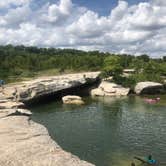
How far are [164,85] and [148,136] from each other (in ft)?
174

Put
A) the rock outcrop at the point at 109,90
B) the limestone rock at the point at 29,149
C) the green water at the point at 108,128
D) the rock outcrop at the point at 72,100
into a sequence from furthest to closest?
the rock outcrop at the point at 109,90 → the rock outcrop at the point at 72,100 → the green water at the point at 108,128 → the limestone rock at the point at 29,149

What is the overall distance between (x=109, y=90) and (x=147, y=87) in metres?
10.3

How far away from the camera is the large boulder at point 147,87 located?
86375 millimetres

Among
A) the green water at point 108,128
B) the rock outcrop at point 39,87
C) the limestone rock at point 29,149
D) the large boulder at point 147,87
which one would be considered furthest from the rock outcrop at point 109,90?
the limestone rock at point 29,149

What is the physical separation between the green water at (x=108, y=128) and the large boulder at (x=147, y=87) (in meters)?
11.4

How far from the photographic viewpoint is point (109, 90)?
279 feet

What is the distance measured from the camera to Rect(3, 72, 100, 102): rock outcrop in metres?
65.5

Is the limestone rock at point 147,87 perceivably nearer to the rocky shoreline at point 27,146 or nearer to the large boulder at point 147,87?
the large boulder at point 147,87

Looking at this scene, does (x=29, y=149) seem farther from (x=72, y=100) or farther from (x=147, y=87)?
(x=147, y=87)

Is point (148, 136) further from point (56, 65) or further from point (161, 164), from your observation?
point (56, 65)

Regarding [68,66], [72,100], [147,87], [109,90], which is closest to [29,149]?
[72,100]

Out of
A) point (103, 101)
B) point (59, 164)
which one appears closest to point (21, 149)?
point (59, 164)

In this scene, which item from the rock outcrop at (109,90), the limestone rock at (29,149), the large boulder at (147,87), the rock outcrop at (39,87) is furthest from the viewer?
the large boulder at (147,87)

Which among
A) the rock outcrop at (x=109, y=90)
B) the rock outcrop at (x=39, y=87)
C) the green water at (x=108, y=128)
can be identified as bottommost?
the green water at (x=108, y=128)
